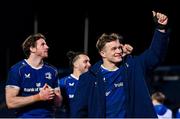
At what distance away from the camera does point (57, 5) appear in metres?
16.8

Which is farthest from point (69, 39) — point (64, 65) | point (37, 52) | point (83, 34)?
point (37, 52)

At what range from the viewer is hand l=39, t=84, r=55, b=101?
5.43 m

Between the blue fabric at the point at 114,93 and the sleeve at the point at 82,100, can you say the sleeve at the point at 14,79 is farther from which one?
the blue fabric at the point at 114,93

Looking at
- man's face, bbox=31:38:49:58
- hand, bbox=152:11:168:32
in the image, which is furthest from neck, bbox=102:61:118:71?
man's face, bbox=31:38:49:58

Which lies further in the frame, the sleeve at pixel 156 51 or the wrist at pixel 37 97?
the wrist at pixel 37 97

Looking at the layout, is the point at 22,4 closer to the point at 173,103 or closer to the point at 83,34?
the point at 83,34

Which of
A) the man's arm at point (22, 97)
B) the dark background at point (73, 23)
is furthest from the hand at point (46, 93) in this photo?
the dark background at point (73, 23)

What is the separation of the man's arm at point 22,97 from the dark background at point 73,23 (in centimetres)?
921

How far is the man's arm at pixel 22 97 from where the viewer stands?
5.44m

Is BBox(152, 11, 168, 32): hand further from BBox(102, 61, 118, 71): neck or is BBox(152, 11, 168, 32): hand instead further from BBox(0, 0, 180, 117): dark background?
BBox(0, 0, 180, 117): dark background

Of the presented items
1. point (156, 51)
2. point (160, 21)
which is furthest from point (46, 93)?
point (160, 21)

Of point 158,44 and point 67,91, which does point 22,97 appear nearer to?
point 67,91

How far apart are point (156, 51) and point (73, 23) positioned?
39.8 ft

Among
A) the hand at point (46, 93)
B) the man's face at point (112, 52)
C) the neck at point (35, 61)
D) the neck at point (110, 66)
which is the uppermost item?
the man's face at point (112, 52)
